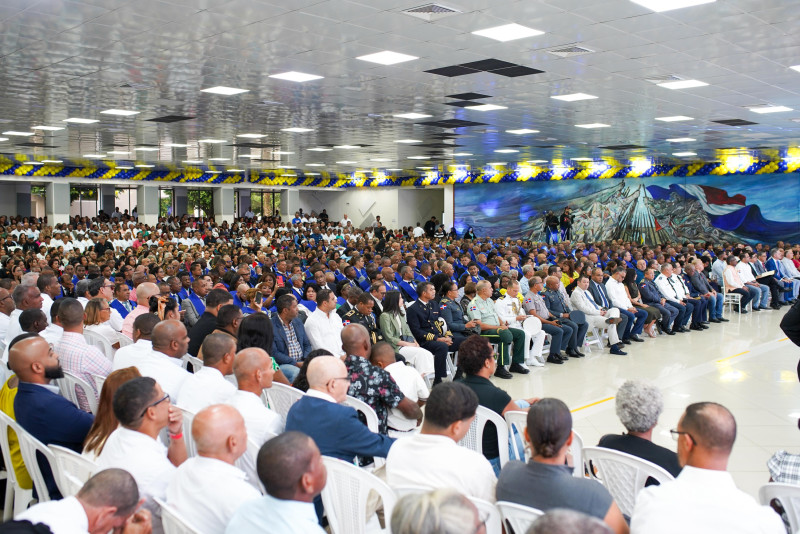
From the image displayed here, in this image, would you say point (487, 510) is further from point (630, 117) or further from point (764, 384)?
point (630, 117)

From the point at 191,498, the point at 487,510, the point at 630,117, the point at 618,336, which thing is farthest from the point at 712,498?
the point at 630,117

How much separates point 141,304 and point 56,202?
835 inches

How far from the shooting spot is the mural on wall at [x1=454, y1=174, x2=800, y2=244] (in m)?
21.0

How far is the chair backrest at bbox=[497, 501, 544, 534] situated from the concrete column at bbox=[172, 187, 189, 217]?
31477 millimetres

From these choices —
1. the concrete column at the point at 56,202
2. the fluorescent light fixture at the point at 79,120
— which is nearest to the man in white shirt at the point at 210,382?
the fluorescent light fixture at the point at 79,120

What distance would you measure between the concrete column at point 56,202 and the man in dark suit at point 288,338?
72.6ft

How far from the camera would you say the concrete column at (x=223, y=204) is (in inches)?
1219

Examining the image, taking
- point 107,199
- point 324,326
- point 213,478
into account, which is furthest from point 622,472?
point 107,199

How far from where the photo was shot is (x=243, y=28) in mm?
5992

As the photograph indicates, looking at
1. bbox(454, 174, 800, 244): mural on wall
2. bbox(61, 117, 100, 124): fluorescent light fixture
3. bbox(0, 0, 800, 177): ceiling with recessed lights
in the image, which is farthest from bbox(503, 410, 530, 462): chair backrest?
bbox(454, 174, 800, 244): mural on wall

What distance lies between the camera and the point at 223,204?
30984mm

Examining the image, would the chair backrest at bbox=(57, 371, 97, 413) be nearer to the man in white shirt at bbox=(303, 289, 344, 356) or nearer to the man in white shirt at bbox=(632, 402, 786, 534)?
the man in white shirt at bbox=(303, 289, 344, 356)

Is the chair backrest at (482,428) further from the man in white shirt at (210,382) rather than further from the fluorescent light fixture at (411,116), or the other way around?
the fluorescent light fixture at (411,116)

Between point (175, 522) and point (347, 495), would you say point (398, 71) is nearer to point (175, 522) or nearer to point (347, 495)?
point (347, 495)
